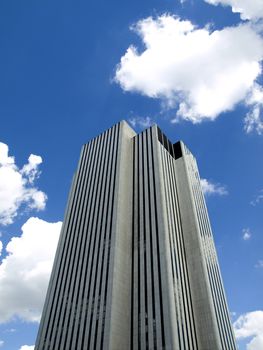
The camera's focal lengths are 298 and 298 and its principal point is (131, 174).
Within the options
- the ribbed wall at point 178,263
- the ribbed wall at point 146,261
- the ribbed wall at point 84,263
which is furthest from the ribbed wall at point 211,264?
the ribbed wall at point 84,263

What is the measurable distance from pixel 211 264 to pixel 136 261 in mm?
21238

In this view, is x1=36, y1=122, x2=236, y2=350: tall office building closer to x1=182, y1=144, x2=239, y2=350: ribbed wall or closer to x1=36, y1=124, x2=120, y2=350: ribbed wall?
x1=36, y1=124, x2=120, y2=350: ribbed wall

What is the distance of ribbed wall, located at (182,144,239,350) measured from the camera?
62625 millimetres

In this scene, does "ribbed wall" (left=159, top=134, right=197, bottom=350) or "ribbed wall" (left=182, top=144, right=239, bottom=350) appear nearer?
"ribbed wall" (left=159, top=134, right=197, bottom=350)

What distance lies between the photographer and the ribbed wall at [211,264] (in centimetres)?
6262

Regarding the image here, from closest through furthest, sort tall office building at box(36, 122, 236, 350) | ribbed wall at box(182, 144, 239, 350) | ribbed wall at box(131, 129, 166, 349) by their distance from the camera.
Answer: ribbed wall at box(131, 129, 166, 349) → tall office building at box(36, 122, 236, 350) → ribbed wall at box(182, 144, 239, 350)

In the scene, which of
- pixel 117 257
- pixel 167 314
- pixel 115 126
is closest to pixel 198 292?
pixel 167 314

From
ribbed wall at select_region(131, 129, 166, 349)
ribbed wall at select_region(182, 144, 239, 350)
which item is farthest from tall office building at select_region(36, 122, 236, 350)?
ribbed wall at select_region(182, 144, 239, 350)

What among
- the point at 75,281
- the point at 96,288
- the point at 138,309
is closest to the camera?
the point at 138,309

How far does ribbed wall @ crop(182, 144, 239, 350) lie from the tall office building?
34 centimetres

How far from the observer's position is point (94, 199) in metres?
78.3

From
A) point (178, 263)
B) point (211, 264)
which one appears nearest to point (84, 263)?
point (178, 263)

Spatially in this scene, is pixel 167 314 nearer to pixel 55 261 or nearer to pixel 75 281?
pixel 75 281

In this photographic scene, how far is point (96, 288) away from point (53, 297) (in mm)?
14213
